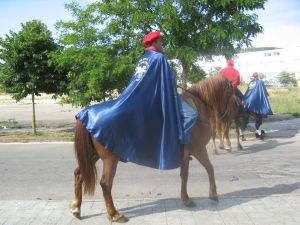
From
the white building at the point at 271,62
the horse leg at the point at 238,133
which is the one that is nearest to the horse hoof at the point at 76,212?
the horse leg at the point at 238,133

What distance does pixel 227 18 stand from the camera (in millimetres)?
14984

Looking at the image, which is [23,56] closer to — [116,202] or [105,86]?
[105,86]

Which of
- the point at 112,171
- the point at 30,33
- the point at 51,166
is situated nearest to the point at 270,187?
the point at 112,171

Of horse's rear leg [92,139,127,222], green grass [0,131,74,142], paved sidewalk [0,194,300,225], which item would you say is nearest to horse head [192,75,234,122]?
paved sidewalk [0,194,300,225]

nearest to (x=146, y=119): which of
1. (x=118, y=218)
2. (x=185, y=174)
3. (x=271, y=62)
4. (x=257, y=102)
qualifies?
(x=185, y=174)

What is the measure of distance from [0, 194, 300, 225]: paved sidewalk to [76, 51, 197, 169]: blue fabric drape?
708 mm

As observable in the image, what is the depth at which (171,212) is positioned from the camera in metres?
6.03

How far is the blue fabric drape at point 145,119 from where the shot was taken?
5605mm

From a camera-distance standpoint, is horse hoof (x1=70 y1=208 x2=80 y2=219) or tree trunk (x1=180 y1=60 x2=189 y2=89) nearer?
horse hoof (x1=70 y1=208 x2=80 y2=219)

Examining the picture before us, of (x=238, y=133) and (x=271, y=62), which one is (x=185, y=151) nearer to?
(x=238, y=133)

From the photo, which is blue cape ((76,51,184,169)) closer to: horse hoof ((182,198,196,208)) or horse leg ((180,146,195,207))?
horse leg ((180,146,195,207))

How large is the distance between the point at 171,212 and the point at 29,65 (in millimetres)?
11066

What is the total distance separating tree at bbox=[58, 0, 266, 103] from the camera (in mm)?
14328

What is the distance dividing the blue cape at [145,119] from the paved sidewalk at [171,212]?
0.70 metres
